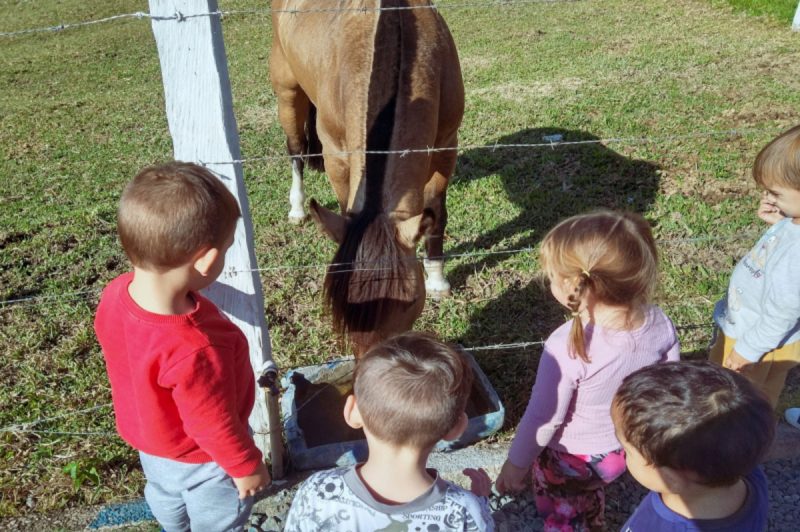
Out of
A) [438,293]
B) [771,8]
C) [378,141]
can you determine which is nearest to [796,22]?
[771,8]

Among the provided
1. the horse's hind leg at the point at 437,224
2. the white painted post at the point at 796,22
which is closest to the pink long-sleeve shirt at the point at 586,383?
the horse's hind leg at the point at 437,224

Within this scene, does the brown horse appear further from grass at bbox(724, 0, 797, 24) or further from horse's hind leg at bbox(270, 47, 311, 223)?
grass at bbox(724, 0, 797, 24)

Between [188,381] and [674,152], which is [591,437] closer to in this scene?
[188,381]

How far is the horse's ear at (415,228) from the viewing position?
2.62 m

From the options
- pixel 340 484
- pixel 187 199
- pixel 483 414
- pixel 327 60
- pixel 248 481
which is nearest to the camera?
pixel 340 484

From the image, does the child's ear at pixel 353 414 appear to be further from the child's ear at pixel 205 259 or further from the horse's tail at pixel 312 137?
the horse's tail at pixel 312 137

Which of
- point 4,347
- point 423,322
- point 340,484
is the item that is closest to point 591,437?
point 340,484

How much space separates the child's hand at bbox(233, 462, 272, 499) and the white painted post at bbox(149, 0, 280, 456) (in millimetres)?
637

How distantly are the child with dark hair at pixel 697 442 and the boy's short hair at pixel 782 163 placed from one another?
2.96ft

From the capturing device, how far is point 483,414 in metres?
2.90

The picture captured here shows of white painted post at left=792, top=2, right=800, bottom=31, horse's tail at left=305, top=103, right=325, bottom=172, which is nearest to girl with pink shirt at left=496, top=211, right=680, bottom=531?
horse's tail at left=305, top=103, right=325, bottom=172

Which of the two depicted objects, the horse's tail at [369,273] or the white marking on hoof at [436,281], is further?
the white marking on hoof at [436,281]

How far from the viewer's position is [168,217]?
4.92 feet

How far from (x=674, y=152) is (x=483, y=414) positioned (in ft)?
12.3
